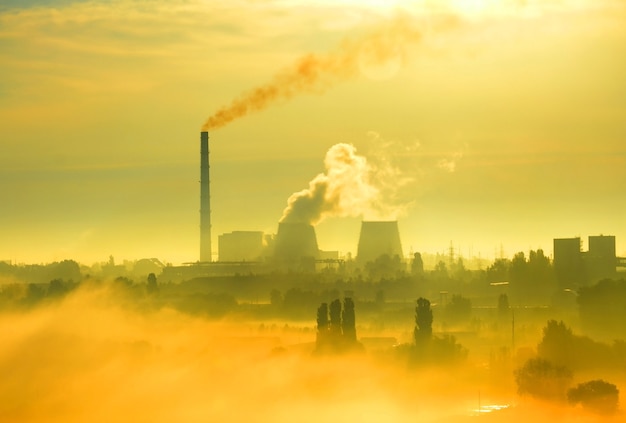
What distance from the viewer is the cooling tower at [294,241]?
188875mm

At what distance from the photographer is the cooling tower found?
18888cm

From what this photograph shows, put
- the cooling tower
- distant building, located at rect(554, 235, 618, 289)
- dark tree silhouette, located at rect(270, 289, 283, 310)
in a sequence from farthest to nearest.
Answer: the cooling tower
distant building, located at rect(554, 235, 618, 289)
dark tree silhouette, located at rect(270, 289, 283, 310)

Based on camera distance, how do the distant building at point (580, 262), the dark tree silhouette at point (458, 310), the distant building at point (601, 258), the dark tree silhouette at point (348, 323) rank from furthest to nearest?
1. the distant building at point (601, 258)
2. the distant building at point (580, 262)
3. the dark tree silhouette at point (458, 310)
4. the dark tree silhouette at point (348, 323)

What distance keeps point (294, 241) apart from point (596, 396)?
10883 cm

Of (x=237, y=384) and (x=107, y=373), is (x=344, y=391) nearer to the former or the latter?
(x=237, y=384)

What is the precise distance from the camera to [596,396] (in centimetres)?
8381

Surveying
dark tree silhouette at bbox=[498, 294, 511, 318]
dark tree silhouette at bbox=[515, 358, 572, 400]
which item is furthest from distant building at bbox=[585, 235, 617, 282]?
dark tree silhouette at bbox=[515, 358, 572, 400]

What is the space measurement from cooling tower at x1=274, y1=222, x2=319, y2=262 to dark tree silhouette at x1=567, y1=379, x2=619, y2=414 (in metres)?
104

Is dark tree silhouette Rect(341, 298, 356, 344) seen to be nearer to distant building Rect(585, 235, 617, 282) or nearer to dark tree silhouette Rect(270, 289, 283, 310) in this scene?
dark tree silhouette Rect(270, 289, 283, 310)

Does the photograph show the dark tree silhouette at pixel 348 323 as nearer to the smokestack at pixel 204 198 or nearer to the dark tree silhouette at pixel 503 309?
the dark tree silhouette at pixel 503 309

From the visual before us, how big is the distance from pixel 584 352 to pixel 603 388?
13.9 metres

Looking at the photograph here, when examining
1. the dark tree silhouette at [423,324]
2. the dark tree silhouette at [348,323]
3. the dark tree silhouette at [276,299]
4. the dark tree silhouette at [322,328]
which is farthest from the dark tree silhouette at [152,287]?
the dark tree silhouette at [423,324]

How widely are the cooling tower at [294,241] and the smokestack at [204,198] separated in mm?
8640

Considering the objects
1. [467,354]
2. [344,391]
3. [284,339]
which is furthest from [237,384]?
[284,339]
